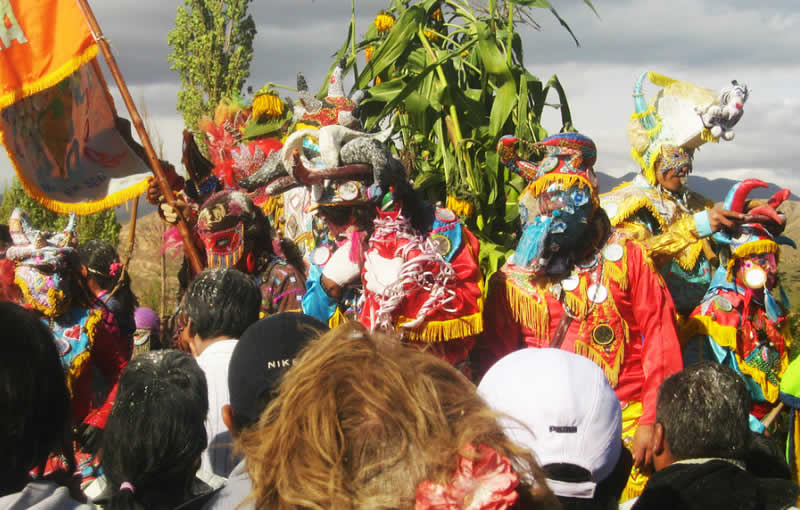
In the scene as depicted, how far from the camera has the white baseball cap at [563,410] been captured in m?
1.85

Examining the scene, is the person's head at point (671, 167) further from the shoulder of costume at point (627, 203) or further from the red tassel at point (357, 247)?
the red tassel at point (357, 247)

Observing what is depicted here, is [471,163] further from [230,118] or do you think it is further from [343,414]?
[343,414]

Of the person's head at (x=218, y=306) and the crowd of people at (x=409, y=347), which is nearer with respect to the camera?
the crowd of people at (x=409, y=347)

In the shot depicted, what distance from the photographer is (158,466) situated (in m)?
1.76

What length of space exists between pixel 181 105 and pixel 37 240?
33.1 ft

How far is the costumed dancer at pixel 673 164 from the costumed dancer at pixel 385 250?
1.13 m

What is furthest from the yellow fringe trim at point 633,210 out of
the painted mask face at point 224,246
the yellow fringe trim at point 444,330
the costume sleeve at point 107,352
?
the costume sleeve at point 107,352

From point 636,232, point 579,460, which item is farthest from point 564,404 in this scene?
point 636,232

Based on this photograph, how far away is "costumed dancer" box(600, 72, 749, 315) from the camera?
401 centimetres

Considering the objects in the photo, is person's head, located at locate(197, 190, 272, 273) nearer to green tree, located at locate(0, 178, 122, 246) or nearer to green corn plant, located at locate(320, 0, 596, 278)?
green corn plant, located at locate(320, 0, 596, 278)

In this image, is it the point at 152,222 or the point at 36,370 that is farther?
the point at 152,222

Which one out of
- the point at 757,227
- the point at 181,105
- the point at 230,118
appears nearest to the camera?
the point at 757,227

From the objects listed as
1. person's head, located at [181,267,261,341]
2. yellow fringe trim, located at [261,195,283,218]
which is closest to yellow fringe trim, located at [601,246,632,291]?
person's head, located at [181,267,261,341]

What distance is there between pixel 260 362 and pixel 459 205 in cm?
246
